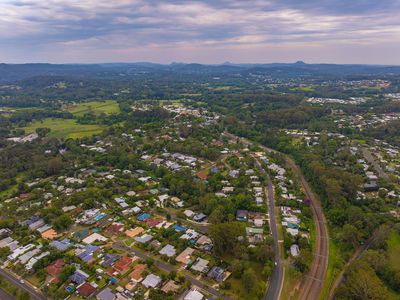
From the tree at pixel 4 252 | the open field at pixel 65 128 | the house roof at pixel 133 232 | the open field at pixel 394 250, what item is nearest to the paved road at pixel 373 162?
the open field at pixel 394 250

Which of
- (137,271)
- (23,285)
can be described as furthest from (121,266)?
(23,285)

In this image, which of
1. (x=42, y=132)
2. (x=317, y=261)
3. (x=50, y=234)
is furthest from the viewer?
(x=42, y=132)

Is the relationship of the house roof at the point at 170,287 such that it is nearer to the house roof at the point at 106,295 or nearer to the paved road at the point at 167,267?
the paved road at the point at 167,267

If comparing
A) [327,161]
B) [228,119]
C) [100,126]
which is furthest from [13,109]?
[327,161]

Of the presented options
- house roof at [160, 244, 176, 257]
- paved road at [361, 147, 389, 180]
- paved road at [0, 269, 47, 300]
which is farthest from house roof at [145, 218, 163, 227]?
paved road at [361, 147, 389, 180]

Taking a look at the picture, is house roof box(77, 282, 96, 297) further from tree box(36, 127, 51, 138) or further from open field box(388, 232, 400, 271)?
tree box(36, 127, 51, 138)

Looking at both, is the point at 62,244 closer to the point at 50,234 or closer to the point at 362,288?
the point at 50,234

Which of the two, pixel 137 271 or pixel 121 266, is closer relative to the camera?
pixel 137 271

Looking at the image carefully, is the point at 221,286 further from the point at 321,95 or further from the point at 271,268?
the point at 321,95
